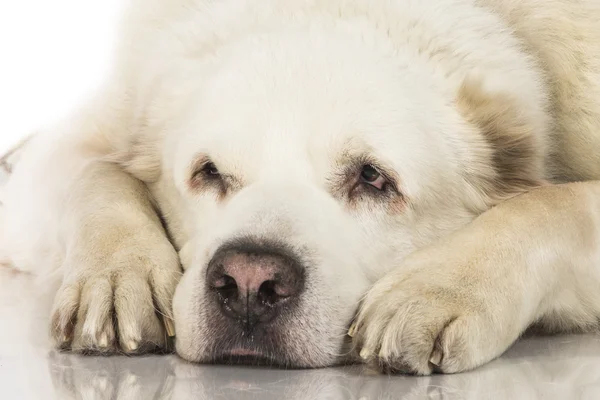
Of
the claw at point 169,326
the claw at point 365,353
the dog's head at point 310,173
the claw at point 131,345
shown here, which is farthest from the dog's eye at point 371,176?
the claw at point 131,345

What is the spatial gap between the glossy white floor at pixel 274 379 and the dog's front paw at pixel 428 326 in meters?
0.05

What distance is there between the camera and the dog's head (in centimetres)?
269

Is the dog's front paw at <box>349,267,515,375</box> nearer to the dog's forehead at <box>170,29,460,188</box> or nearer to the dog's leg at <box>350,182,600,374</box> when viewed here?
the dog's leg at <box>350,182,600,374</box>

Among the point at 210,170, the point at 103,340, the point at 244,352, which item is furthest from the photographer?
the point at 210,170

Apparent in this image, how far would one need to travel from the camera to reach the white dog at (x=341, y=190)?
270 cm

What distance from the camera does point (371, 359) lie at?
266cm

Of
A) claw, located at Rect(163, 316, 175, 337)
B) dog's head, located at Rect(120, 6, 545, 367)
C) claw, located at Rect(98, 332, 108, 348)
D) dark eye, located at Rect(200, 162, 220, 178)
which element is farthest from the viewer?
dark eye, located at Rect(200, 162, 220, 178)

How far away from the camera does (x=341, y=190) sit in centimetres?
304

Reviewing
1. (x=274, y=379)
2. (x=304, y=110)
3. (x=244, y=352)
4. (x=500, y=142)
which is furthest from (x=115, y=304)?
(x=500, y=142)

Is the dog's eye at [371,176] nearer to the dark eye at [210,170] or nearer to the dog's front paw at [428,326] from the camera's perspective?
the dog's front paw at [428,326]

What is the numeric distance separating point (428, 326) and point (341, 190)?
618mm

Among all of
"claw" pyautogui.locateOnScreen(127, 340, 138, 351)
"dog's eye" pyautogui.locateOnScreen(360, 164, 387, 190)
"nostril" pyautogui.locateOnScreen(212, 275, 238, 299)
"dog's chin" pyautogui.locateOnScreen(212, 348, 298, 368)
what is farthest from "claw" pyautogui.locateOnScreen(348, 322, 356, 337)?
"claw" pyautogui.locateOnScreen(127, 340, 138, 351)

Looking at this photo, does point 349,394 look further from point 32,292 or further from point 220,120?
point 32,292

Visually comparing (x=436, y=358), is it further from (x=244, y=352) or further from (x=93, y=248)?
(x=93, y=248)
